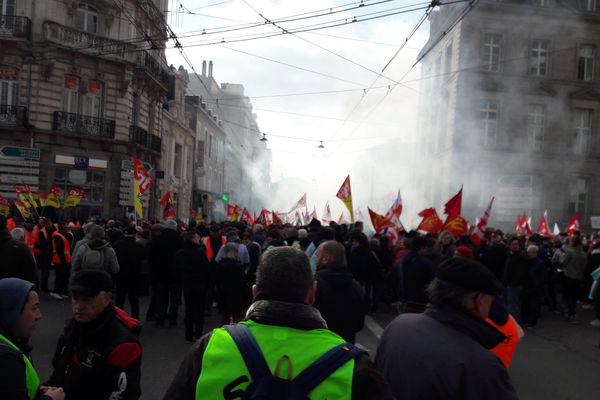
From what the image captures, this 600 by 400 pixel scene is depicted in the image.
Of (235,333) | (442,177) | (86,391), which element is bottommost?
(86,391)

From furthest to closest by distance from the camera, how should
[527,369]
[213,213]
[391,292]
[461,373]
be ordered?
[213,213]
[391,292]
[527,369]
[461,373]

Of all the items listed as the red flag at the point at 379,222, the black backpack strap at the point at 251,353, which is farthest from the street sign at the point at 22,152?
the black backpack strap at the point at 251,353

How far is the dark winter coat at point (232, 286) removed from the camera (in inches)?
295

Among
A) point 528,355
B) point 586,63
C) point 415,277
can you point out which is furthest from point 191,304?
point 586,63

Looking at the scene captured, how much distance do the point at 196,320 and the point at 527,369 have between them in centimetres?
464

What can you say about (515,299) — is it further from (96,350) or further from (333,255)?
(96,350)

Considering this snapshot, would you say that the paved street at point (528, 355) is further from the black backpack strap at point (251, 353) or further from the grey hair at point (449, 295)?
the black backpack strap at point (251, 353)

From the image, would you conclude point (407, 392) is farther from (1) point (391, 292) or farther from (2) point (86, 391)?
(1) point (391, 292)

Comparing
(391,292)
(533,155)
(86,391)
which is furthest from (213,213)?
(86,391)

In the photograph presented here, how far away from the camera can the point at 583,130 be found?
3459 centimetres

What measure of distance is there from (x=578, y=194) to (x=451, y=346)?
35.9 meters

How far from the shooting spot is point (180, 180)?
40781 millimetres

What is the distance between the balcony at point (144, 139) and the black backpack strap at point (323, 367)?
1073 inches

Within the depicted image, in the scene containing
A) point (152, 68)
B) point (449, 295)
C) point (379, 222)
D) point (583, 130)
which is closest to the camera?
point (449, 295)
